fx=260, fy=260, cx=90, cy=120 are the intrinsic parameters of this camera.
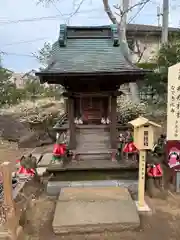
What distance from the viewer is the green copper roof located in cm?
620

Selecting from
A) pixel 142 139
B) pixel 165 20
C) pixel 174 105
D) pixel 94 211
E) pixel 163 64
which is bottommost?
pixel 94 211

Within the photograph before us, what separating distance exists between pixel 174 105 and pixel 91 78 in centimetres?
206

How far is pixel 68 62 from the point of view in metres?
6.55

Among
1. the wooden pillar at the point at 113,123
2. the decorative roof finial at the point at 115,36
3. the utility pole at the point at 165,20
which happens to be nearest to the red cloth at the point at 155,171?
the wooden pillar at the point at 113,123

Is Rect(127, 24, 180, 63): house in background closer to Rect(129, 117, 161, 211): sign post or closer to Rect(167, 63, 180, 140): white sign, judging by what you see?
Rect(167, 63, 180, 140): white sign

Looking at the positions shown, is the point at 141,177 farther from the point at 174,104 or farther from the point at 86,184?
the point at 174,104

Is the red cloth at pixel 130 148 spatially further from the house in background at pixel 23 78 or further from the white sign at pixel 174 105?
the house in background at pixel 23 78

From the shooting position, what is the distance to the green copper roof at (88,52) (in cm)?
620

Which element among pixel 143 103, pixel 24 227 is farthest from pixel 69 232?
pixel 143 103

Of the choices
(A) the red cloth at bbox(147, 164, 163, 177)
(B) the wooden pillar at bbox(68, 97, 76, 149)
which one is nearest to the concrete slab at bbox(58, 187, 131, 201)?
(A) the red cloth at bbox(147, 164, 163, 177)

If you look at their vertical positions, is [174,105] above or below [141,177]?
above

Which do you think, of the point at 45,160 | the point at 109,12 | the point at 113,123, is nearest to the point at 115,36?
the point at 113,123

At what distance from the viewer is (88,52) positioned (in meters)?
6.96

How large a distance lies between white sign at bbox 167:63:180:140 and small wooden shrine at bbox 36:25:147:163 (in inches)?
28.8
